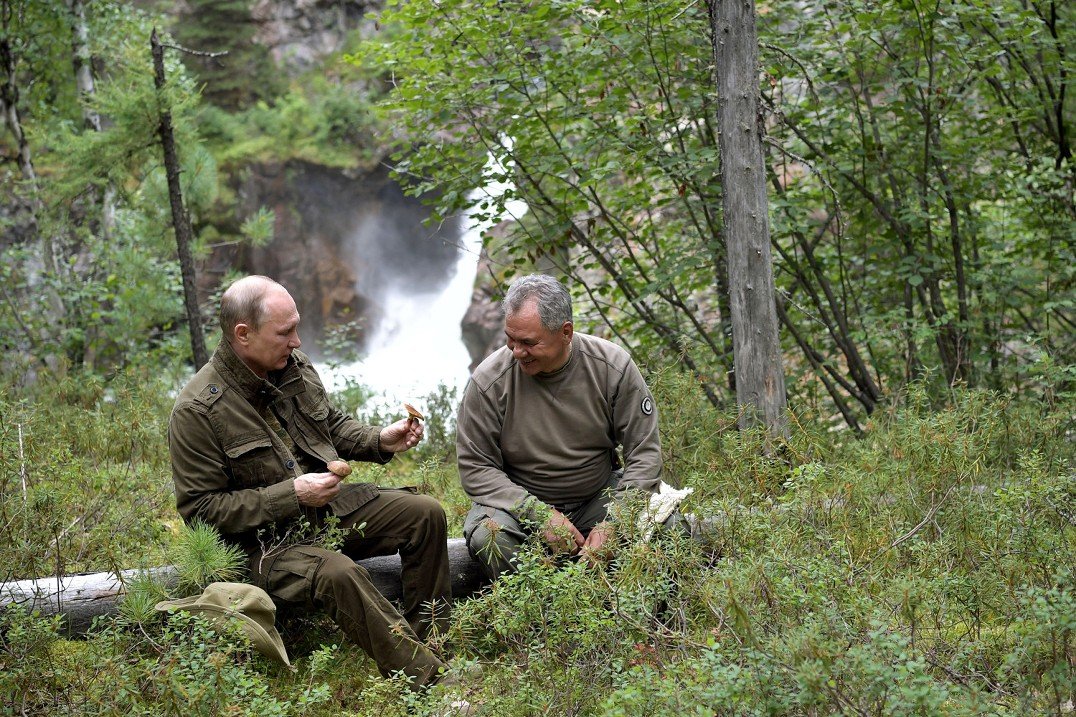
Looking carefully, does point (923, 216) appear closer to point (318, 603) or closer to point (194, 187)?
point (318, 603)

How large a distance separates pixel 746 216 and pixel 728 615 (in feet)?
9.87

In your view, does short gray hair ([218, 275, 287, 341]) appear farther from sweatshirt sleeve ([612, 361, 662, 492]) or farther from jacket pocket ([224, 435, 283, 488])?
sweatshirt sleeve ([612, 361, 662, 492])

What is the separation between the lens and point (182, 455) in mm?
3908

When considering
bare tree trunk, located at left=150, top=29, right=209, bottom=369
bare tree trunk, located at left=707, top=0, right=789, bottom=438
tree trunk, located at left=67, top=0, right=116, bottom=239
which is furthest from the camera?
tree trunk, located at left=67, top=0, right=116, bottom=239

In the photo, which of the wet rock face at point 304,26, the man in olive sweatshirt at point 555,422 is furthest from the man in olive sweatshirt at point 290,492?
the wet rock face at point 304,26

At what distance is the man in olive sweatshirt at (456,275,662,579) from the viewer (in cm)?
435

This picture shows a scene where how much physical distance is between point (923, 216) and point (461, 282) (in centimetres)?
1360

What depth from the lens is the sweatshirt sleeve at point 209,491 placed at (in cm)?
387

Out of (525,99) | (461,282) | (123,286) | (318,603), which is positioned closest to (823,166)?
(525,99)

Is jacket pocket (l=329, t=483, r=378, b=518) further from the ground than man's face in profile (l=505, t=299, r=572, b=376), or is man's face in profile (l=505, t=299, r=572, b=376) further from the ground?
man's face in profile (l=505, t=299, r=572, b=376)

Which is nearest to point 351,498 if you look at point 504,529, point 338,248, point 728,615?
point 504,529

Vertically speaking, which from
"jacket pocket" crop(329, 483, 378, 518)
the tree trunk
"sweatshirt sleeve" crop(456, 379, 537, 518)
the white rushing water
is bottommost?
the white rushing water

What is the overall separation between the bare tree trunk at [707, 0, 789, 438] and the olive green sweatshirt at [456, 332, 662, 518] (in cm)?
109

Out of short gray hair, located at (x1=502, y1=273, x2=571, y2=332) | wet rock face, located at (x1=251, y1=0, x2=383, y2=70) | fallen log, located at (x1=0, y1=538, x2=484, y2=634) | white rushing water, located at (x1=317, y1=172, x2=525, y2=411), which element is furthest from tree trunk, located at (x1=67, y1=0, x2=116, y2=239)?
wet rock face, located at (x1=251, y1=0, x2=383, y2=70)
